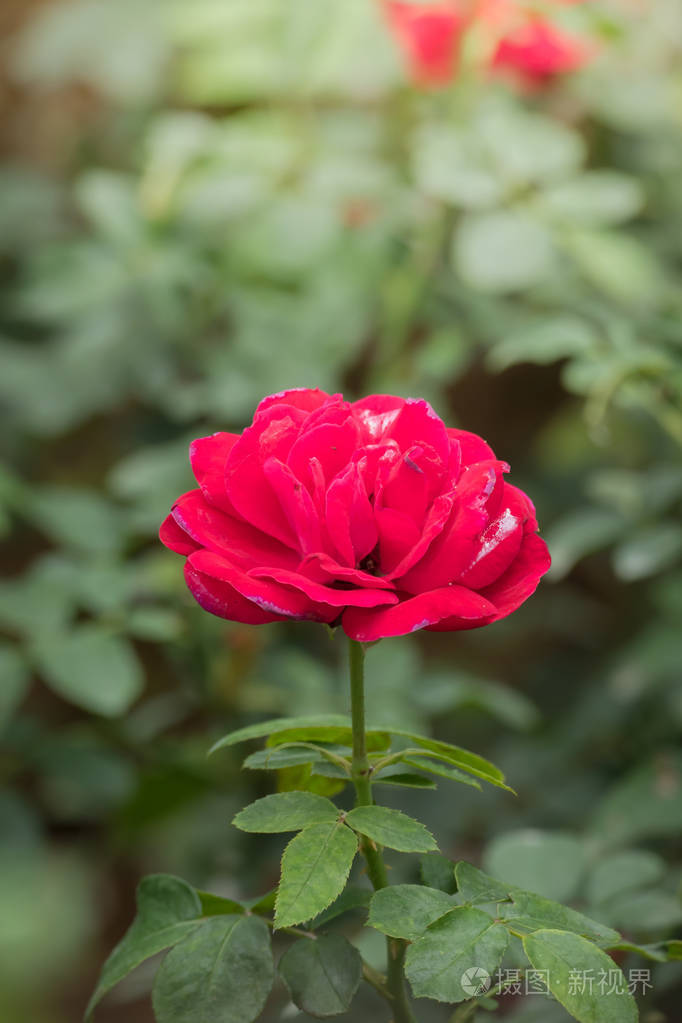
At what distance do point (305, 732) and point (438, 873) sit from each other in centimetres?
12

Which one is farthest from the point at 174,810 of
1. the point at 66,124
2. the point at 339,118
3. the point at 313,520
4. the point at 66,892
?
the point at 66,124

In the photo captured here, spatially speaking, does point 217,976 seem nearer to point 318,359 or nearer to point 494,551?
point 494,551

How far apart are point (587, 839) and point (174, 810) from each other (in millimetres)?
573

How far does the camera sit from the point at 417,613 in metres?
0.45

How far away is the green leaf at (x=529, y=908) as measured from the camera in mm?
480

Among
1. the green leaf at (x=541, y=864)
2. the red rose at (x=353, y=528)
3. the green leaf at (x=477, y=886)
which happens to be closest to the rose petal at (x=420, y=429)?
the red rose at (x=353, y=528)

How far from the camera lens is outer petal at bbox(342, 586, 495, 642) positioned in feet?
1.47

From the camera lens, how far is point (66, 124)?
214 centimetres

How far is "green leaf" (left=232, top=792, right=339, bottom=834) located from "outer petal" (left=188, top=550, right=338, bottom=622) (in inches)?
3.8

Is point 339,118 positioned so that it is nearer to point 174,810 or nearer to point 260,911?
point 174,810

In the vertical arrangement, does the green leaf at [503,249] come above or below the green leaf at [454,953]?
above

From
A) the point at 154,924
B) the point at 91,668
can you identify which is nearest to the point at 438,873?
the point at 154,924

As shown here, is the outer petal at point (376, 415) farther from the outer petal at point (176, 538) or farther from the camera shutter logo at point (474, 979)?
the camera shutter logo at point (474, 979)

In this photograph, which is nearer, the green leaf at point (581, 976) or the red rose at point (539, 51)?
the green leaf at point (581, 976)
